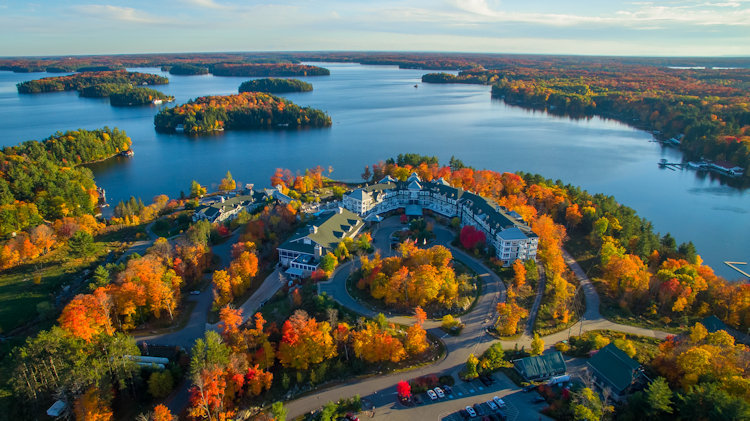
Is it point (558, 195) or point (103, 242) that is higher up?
point (558, 195)

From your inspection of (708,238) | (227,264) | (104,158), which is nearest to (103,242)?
(227,264)

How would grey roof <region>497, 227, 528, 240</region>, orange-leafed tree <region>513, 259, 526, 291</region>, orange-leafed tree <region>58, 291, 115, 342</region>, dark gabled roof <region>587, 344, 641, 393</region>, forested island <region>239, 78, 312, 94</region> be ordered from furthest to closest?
1. forested island <region>239, 78, 312, 94</region>
2. grey roof <region>497, 227, 528, 240</region>
3. orange-leafed tree <region>513, 259, 526, 291</region>
4. orange-leafed tree <region>58, 291, 115, 342</region>
5. dark gabled roof <region>587, 344, 641, 393</region>

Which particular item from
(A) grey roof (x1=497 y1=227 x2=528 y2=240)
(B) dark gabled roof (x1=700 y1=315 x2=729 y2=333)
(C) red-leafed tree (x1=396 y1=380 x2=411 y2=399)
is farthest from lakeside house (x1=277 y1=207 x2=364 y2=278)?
(B) dark gabled roof (x1=700 y1=315 x2=729 y2=333)

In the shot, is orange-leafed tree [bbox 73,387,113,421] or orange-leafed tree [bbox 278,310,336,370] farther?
orange-leafed tree [bbox 278,310,336,370]

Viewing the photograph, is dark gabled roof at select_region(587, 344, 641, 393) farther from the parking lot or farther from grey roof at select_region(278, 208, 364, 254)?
grey roof at select_region(278, 208, 364, 254)

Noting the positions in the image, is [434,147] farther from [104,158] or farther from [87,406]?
[87,406]

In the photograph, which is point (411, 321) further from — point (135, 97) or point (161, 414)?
point (135, 97)

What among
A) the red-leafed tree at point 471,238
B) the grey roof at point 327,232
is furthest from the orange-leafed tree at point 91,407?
the red-leafed tree at point 471,238
